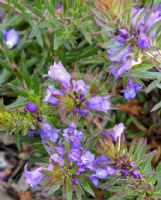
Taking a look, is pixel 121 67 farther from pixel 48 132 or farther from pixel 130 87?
pixel 48 132

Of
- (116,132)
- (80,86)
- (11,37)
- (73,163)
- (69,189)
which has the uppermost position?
(80,86)

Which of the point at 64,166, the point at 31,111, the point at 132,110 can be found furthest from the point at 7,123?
the point at 132,110

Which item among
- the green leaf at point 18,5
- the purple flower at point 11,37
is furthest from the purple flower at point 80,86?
the purple flower at point 11,37

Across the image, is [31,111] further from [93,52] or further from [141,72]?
[93,52]

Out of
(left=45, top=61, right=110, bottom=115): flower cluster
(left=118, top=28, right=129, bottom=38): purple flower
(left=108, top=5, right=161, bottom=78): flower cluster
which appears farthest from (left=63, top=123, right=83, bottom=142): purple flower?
(left=118, top=28, right=129, bottom=38): purple flower

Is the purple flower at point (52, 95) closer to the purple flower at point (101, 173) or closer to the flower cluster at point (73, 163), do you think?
the flower cluster at point (73, 163)

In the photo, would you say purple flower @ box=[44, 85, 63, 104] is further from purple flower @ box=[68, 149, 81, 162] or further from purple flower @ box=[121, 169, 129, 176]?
purple flower @ box=[121, 169, 129, 176]

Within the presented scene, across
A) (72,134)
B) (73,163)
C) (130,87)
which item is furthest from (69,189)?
(130,87)
